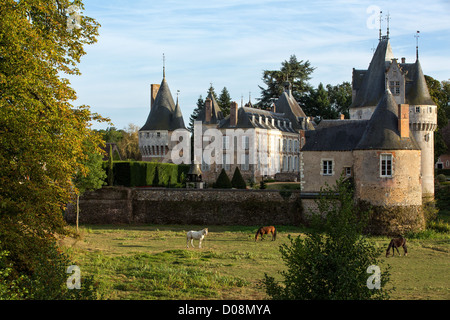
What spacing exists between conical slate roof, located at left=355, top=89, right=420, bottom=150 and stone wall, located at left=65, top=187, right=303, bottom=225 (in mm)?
6249

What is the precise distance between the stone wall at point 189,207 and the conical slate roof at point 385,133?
625 centimetres

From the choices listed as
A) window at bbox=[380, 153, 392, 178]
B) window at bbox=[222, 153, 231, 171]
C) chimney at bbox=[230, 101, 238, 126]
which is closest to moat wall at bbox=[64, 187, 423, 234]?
window at bbox=[380, 153, 392, 178]

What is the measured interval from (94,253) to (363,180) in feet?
55.0

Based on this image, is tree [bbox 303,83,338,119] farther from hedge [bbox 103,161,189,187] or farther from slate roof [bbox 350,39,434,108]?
hedge [bbox 103,161,189,187]

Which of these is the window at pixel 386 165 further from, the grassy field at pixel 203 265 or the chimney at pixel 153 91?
the chimney at pixel 153 91

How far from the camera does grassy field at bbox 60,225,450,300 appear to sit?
1658 cm

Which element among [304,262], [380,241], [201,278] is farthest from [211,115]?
[304,262]

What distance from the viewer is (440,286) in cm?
1831

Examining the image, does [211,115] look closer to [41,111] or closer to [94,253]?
[94,253]

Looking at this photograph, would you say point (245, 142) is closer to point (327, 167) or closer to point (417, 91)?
point (417, 91)

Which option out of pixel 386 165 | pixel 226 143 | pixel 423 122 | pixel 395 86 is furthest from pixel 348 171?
pixel 226 143

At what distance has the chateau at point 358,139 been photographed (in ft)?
107
